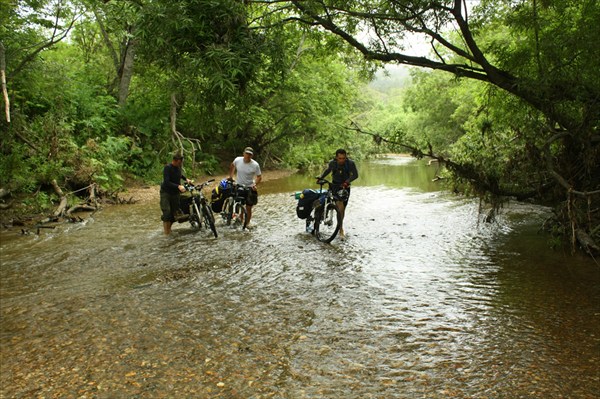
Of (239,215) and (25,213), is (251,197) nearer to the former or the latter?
(239,215)

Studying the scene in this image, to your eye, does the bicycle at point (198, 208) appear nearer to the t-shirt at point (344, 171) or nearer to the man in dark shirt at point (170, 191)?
the man in dark shirt at point (170, 191)

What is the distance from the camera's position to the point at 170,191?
412 inches

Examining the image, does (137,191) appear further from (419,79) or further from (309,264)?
(419,79)

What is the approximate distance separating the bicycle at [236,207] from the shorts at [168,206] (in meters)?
1.40

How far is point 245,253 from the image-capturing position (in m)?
8.79

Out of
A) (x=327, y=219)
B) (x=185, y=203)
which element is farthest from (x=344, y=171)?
(x=185, y=203)

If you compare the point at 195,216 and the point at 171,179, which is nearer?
the point at 171,179

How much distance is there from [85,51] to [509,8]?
1276 inches

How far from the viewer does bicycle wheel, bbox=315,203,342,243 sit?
9852 millimetres

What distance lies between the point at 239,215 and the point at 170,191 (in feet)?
6.08

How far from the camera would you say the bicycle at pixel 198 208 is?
1049cm

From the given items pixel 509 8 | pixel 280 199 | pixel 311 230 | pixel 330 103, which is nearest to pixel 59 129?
pixel 280 199

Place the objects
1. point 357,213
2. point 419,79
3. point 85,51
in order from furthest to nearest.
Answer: point 419,79, point 85,51, point 357,213

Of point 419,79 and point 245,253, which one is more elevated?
point 419,79
